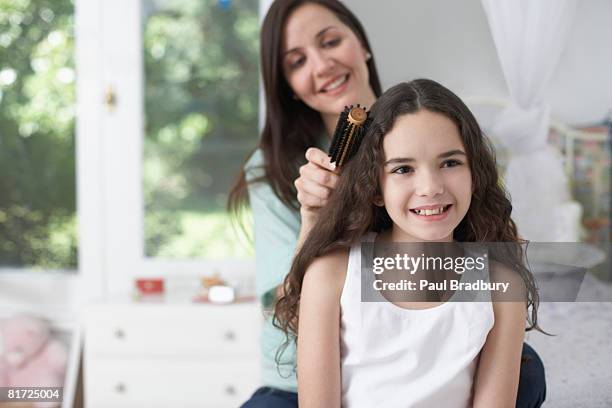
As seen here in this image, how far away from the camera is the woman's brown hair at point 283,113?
1.45 meters

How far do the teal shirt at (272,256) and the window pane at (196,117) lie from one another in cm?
116

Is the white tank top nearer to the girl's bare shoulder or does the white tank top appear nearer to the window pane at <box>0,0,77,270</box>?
the girl's bare shoulder

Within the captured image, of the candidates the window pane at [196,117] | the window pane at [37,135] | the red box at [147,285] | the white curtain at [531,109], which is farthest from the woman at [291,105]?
the window pane at [37,135]

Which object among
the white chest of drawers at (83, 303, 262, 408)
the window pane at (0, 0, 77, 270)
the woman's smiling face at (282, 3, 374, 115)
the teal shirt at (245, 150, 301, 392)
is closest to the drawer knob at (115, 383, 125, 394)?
the white chest of drawers at (83, 303, 262, 408)

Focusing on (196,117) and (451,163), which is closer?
(451,163)

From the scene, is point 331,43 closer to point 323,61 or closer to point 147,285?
point 323,61

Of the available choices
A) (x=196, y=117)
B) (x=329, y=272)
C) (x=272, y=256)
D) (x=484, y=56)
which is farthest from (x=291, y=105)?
(x=196, y=117)

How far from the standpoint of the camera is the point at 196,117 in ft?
8.79

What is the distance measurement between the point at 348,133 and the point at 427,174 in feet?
0.41

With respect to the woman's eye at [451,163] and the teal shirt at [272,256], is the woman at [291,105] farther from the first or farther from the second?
the woman's eye at [451,163]

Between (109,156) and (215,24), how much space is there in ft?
1.99

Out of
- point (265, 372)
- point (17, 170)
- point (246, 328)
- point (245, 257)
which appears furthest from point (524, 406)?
point (17, 170)

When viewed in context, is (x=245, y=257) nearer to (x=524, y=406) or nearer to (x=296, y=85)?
(x=296, y=85)

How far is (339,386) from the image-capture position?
41.0 inches
